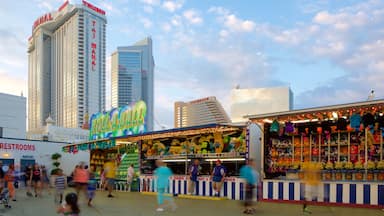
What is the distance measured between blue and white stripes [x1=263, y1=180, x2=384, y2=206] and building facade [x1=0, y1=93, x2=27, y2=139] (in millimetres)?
31795

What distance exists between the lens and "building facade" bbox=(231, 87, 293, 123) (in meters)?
32.4

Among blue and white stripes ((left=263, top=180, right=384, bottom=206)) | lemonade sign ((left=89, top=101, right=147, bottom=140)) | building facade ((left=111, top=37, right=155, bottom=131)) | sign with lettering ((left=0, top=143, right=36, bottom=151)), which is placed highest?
building facade ((left=111, top=37, right=155, bottom=131))

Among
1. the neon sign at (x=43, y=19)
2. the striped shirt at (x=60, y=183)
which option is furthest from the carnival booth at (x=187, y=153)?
the neon sign at (x=43, y=19)

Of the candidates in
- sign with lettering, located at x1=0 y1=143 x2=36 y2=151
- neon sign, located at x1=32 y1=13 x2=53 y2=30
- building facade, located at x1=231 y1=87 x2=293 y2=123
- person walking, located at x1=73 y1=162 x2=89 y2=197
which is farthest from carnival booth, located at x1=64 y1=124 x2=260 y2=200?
neon sign, located at x1=32 y1=13 x2=53 y2=30

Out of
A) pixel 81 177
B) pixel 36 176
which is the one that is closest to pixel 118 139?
pixel 36 176

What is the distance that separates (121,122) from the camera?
75.8 feet

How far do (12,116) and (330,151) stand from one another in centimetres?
3401

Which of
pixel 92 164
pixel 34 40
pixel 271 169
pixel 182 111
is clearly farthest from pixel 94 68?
pixel 271 169

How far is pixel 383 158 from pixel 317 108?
9.04ft

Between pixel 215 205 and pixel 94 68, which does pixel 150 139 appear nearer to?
pixel 215 205

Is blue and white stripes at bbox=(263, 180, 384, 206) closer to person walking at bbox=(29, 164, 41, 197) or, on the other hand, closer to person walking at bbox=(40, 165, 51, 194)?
person walking at bbox=(29, 164, 41, 197)

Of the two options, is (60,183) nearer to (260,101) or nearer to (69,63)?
(260,101)

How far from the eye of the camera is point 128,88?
334 ft

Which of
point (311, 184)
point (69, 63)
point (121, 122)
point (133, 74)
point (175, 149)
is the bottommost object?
point (311, 184)
